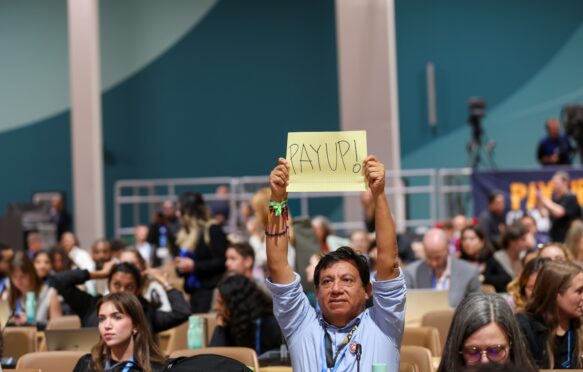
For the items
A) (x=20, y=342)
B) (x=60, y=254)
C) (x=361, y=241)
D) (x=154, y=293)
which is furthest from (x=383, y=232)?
(x=60, y=254)

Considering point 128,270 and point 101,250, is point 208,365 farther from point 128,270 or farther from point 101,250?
point 101,250

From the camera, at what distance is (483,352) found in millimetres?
3727

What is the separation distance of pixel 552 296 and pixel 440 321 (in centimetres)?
194

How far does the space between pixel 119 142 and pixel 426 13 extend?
571cm

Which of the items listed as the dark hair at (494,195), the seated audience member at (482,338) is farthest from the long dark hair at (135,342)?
the dark hair at (494,195)

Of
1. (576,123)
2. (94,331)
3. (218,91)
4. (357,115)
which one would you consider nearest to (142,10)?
(218,91)

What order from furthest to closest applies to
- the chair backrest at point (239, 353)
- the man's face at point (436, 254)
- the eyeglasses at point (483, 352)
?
the man's face at point (436, 254)
the chair backrest at point (239, 353)
the eyeglasses at point (483, 352)

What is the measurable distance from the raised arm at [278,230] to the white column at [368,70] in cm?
1096

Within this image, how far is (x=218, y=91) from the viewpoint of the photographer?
66.3 ft

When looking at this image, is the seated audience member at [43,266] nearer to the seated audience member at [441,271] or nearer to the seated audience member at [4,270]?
the seated audience member at [4,270]

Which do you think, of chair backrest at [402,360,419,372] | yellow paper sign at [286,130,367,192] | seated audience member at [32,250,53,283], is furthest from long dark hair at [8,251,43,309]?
yellow paper sign at [286,130,367,192]

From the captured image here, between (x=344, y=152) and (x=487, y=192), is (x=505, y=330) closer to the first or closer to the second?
(x=344, y=152)

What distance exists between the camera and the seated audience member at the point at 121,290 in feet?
22.6

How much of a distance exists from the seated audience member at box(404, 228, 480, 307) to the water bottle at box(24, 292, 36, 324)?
286 cm
